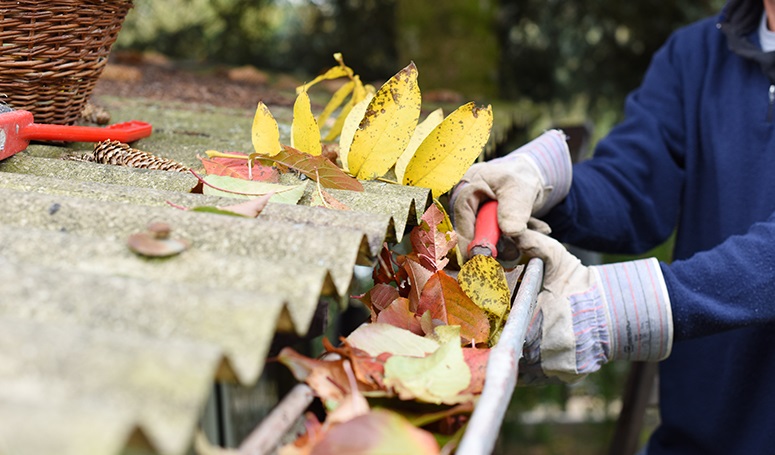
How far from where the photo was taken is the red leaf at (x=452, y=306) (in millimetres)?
1113

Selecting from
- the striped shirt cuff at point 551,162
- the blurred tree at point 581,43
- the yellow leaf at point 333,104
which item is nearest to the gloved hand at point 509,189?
the striped shirt cuff at point 551,162

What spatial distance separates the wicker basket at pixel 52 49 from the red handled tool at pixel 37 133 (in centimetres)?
7

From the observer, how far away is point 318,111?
2.28 meters

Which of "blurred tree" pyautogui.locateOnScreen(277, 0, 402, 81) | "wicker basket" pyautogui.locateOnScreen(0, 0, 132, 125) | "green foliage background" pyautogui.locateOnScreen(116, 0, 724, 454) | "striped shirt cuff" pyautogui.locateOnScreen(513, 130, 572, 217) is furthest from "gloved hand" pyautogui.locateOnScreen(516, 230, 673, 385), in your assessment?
"blurred tree" pyautogui.locateOnScreen(277, 0, 402, 81)

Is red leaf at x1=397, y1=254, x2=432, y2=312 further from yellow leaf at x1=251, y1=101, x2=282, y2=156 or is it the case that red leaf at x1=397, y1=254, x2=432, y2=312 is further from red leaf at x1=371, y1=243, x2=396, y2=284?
yellow leaf at x1=251, y1=101, x2=282, y2=156

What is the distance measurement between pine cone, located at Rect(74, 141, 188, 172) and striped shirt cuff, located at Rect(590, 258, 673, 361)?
2.36ft

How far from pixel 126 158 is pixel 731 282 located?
1.05m

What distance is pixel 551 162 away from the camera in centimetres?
166

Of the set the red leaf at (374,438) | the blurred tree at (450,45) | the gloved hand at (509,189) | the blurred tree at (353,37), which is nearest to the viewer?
the red leaf at (374,438)

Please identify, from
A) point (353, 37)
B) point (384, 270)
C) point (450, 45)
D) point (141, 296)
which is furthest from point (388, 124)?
point (353, 37)

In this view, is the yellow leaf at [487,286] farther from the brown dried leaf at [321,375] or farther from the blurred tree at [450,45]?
the blurred tree at [450,45]

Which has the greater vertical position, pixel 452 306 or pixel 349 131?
pixel 349 131

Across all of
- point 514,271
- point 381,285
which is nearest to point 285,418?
point 381,285

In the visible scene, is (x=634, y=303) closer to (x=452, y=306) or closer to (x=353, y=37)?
(x=452, y=306)
